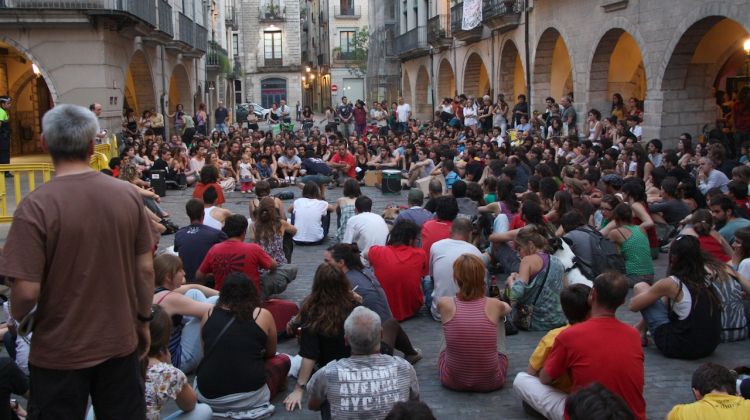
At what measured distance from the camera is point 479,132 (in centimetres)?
2539

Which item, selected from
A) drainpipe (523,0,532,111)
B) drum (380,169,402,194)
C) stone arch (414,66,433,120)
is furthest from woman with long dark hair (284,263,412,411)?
stone arch (414,66,433,120)

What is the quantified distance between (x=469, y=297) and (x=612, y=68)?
635 inches

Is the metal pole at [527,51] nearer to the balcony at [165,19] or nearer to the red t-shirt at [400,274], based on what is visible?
the balcony at [165,19]

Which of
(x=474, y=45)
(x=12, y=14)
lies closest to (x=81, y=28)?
(x=12, y=14)

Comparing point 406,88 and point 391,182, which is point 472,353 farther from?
point 406,88

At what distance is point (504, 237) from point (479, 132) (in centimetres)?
1669

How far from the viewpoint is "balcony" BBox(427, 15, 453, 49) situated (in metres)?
33.5

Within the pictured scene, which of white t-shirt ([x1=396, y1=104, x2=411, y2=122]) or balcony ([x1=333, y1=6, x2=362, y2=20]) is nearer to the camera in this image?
white t-shirt ([x1=396, y1=104, x2=411, y2=122])

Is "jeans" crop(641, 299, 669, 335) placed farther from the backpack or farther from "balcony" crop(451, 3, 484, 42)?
"balcony" crop(451, 3, 484, 42)

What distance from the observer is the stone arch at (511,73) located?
27.0 m

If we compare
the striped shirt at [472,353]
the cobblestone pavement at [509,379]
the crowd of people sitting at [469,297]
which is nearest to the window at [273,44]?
the crowd of people sitting at [469,297]

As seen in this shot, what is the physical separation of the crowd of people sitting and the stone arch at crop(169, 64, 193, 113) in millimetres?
21677

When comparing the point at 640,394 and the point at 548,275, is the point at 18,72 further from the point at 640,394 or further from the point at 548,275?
the point at 640,394

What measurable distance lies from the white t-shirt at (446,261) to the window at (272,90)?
6500 centimetres
